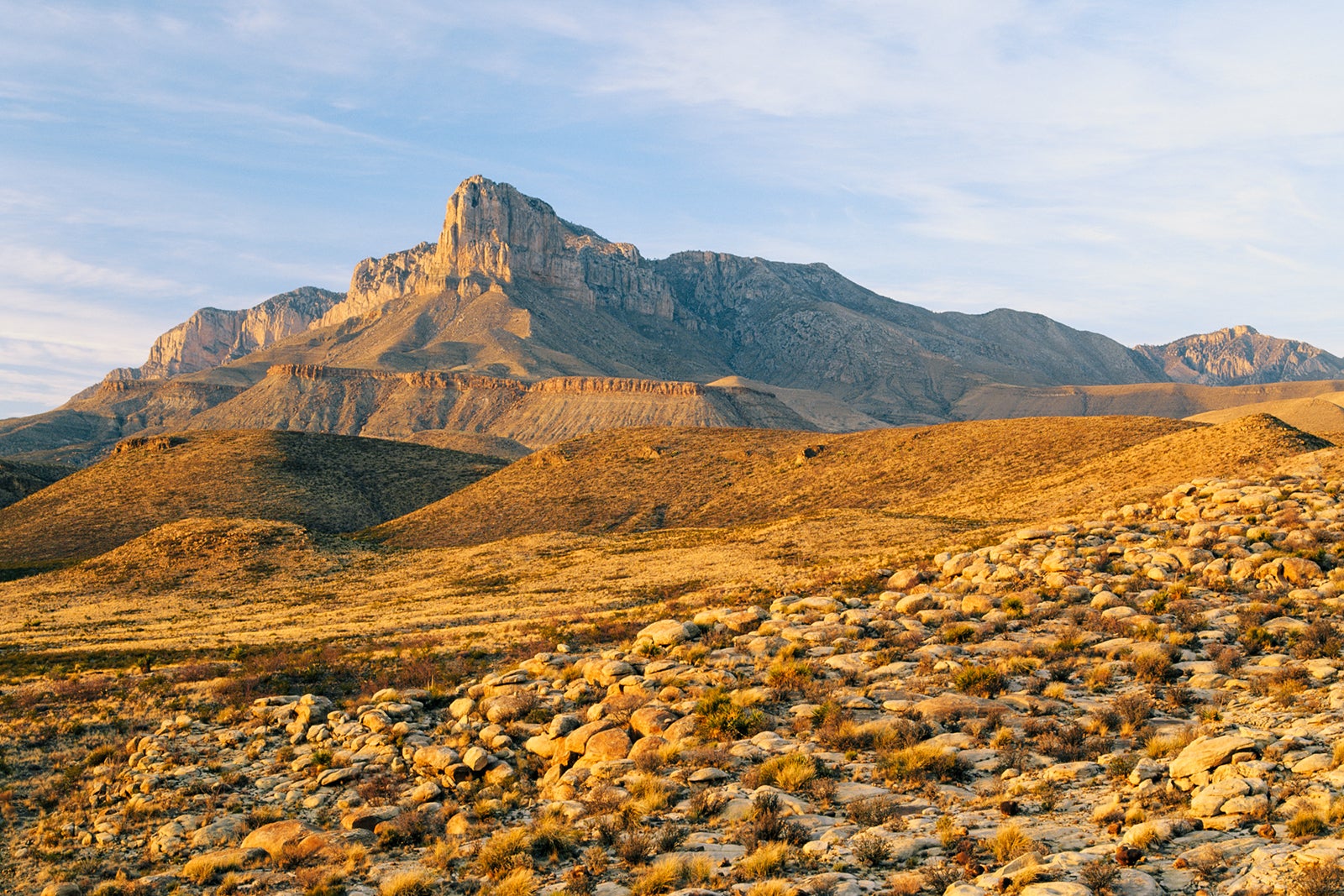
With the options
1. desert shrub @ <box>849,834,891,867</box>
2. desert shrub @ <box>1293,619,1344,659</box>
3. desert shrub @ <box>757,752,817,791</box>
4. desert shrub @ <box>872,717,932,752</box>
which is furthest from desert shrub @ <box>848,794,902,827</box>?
desert shrub @ <box>1293,619,1344,659</box>

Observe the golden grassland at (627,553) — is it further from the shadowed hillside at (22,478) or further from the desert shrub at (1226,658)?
the shadowed hillside at (22,478)

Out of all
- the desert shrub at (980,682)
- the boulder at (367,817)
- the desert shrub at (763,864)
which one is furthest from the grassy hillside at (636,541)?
the desert shrub at (763,864)

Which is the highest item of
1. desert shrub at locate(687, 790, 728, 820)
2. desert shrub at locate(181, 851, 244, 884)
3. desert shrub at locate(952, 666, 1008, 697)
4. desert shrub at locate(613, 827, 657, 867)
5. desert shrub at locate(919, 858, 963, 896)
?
desert shrub at locate(952, 666, 1008, 697)

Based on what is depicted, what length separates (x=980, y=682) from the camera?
616 inches

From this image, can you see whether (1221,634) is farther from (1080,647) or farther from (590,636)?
(590,636)

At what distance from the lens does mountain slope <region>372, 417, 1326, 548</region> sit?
169 feet

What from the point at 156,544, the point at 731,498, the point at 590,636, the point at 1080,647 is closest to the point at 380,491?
the point at 156,544

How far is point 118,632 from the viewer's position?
40531 mm

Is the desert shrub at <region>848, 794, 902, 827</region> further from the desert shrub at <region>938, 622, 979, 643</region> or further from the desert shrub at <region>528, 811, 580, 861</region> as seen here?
the desert shrub at <region>938, 622, 979, 643</region>

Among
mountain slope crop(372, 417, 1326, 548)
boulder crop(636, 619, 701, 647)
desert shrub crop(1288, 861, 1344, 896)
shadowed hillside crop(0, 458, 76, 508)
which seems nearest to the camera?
desert shrub crop(1288, 861, 1344, 896)

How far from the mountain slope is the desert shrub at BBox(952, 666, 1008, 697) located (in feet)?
103

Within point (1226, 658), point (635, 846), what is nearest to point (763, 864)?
point (635, 846)

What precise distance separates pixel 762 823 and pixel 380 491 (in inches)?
4006

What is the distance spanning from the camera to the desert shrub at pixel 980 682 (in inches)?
612
